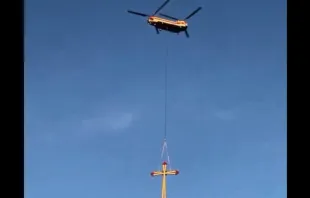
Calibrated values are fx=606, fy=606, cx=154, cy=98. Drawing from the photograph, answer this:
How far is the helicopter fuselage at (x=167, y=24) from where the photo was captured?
339 ft

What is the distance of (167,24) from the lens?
4087 inches

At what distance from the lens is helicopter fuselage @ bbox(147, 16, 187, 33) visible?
4063 inches
